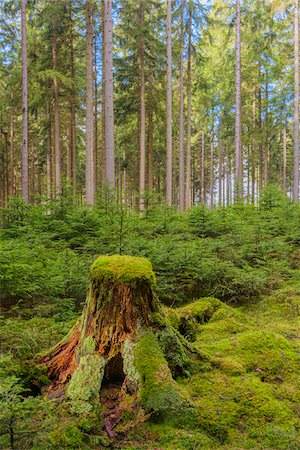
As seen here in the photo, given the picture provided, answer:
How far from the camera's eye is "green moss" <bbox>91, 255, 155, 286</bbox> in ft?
10.0

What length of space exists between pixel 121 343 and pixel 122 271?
0.65 metres

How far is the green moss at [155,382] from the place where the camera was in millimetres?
2551

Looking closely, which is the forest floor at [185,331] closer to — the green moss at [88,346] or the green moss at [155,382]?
the green moss at [155,382]

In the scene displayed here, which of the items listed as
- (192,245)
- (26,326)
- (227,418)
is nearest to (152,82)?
(192,245)

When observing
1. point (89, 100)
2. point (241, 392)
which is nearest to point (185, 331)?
point (241, 392)

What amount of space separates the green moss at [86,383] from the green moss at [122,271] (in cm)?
71

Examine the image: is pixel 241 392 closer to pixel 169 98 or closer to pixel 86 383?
pixel 86 383

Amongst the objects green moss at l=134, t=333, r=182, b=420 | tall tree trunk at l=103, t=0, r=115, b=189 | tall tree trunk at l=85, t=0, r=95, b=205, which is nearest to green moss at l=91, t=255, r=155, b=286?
green moss at l=134, t=333, r=182, b=420

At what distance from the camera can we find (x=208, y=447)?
226cm

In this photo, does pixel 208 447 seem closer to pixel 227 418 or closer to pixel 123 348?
pixel 227 418

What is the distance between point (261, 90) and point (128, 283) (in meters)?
26.3

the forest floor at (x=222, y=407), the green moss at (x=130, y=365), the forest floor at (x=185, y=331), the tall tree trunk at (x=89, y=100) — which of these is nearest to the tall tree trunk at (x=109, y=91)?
the forest floor at (x=185, y=331)

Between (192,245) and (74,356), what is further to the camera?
(192,245)

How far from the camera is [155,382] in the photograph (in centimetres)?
268
